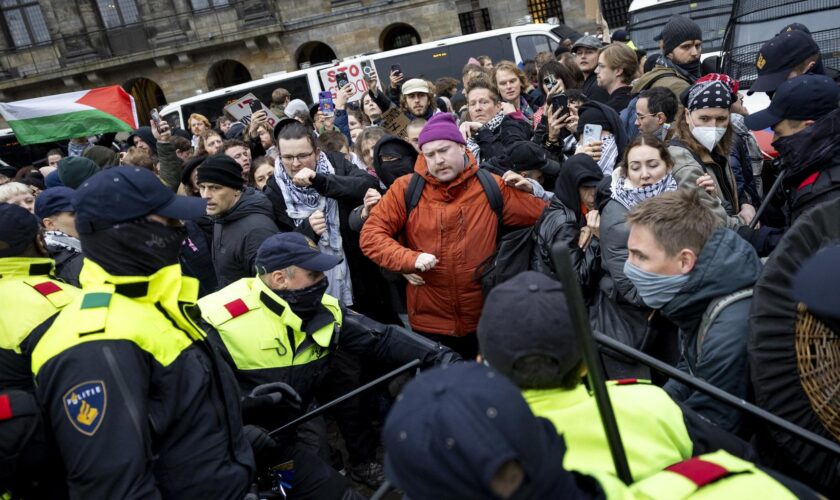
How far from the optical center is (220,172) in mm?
4207

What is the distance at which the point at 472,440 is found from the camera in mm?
1084

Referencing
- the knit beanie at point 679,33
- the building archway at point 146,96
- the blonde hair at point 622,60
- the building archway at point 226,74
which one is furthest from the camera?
the building archway at point 146,96

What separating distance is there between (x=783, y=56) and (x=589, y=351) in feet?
12.8

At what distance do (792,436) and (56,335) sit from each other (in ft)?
7.14

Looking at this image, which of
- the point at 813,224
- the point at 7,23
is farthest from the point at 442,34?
the point at 813,224

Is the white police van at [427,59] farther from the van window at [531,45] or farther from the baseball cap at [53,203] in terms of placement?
the baseball cap at [53,203]

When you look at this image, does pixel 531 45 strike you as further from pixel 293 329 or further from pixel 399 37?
pixel 399 37

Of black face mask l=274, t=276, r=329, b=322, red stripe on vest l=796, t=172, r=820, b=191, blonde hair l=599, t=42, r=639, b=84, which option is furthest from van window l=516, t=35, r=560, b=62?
black face mask l=274, t=276, r=329, b=322

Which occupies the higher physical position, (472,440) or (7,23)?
(7,23)

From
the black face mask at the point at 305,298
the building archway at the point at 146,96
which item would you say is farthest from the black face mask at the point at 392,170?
the building archway at the point at 146,96

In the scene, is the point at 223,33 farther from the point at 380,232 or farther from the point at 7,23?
the point at 380,232

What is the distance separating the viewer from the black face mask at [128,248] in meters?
2.15

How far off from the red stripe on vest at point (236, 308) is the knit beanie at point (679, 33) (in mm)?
4974

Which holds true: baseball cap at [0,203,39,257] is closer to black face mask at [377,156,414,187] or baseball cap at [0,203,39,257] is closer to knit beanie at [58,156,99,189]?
black face mask at [377,156,414,187]
